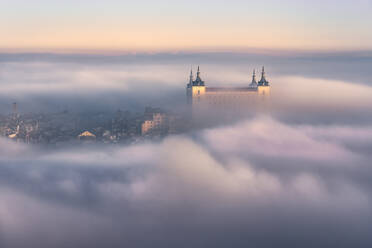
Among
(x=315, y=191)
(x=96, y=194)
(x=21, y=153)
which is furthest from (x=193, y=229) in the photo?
(x=21, y=153)

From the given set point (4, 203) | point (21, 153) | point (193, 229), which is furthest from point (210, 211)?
point (21, 153)

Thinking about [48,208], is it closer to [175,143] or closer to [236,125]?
[175,143]

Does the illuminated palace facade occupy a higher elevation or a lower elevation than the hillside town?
higher

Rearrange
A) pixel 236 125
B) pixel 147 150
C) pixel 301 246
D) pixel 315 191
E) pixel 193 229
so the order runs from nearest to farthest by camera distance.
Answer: pixel 301 246
pixel 193 229
pixel 315 191
pixel 147 150
pixel 236 125

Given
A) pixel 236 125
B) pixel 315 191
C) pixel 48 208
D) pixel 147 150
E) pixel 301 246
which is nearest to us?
pixel 301 246

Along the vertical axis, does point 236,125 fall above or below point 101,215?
above

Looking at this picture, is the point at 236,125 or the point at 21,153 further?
the point at 236,125

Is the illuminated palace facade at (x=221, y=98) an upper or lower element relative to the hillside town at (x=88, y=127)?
upper
